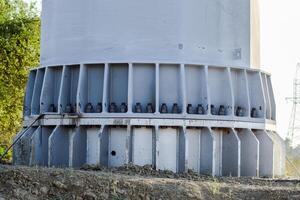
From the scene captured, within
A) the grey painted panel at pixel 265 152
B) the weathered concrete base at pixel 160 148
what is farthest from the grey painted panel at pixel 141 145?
the grey painted panel at pixel 265 152

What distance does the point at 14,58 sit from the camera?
3788cm

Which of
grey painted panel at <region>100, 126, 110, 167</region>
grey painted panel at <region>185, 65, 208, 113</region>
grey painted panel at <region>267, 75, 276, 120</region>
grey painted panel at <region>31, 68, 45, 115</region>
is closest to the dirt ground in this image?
grey painted panel at <region>100, 126, 110, 167</region>

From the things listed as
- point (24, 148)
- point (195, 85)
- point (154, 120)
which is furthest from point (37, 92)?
point (195, 85)

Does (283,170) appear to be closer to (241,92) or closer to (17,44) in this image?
(241,92)

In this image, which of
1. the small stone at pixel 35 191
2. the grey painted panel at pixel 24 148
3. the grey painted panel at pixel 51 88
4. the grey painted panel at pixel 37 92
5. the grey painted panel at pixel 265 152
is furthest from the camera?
the grey painted panel at pixel 37 92

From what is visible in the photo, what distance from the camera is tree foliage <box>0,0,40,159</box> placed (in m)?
37.2

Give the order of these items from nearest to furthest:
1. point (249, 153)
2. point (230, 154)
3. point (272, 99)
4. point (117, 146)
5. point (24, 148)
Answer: point (117, 146), point (230, 154), point (249, 153), point (24, 148), point (272, 99)

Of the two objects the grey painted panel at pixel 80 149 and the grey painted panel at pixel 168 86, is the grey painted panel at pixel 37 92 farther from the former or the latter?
the grey painted panel at pixel 168 86

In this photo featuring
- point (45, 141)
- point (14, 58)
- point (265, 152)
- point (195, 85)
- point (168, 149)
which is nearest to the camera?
point (168, 149)

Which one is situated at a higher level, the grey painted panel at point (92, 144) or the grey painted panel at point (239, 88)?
the grey painted panel at point (239, 88)

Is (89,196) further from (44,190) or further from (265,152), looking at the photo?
(265,152)

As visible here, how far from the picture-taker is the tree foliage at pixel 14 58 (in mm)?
37219

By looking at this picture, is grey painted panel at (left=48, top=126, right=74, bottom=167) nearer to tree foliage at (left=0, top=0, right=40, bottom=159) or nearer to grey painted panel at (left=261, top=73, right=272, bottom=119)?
grey painted panel at (left=261, top=73, right=272, bottom=119)

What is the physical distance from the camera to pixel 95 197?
512 inches
